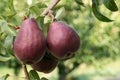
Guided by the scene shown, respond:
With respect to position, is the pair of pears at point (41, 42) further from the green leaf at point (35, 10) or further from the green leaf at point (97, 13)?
the green leaf at point (97, 13)

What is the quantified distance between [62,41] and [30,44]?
0.12 meters

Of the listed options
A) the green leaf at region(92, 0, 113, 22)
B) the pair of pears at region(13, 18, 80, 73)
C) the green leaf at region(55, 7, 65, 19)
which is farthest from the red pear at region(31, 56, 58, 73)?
the green leaf at region(92, 0, 113, 22)

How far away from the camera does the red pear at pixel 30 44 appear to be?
4.97ft

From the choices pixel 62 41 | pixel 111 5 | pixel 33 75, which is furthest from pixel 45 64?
pixel 111 5

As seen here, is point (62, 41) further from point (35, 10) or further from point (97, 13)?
point (97, 13)

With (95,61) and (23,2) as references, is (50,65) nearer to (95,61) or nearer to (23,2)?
(23,2)

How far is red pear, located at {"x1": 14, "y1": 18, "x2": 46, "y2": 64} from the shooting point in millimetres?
1514

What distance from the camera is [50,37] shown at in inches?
61.9

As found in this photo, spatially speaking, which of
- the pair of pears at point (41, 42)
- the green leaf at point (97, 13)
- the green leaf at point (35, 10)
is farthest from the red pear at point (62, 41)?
the green leaf at point (97, 13)

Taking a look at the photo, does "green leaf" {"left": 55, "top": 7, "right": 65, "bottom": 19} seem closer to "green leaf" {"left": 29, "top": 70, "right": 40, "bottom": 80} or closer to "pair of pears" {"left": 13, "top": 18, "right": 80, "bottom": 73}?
"pair of pears" {"left": 13, "top": 18, "right": 80, "bottom": 73}

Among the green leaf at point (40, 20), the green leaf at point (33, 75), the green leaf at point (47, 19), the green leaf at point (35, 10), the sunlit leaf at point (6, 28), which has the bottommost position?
the green leaf at point (33, 75)

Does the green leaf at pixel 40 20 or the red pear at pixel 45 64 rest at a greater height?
the green leaf at pixel 40 20

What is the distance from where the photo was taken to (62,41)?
5.10 feet

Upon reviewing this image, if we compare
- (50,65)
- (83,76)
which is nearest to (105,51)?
(50,65)
